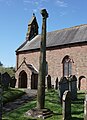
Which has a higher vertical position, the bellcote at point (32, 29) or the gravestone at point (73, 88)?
the bellcote at point (32, 29)

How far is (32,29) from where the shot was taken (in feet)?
144

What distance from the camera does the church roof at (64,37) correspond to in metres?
31.2

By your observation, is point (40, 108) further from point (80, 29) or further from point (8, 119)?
point (80, 29)

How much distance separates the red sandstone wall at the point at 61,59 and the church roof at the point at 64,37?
984 mm

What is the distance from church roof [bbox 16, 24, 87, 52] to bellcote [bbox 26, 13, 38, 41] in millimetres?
3244

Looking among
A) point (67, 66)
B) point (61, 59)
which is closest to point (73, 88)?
point (67, 66)

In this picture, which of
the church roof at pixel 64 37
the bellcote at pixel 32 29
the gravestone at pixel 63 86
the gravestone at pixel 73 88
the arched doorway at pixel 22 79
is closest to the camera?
the gravestone at pixel 63 86

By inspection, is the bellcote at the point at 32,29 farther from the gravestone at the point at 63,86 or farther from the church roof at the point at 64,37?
the gravestone at the point at 63,86

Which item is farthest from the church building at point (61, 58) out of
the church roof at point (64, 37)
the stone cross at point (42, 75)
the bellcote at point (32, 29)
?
the stone cross at point (42, 75)

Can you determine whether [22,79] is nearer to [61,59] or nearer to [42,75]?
[61,59]

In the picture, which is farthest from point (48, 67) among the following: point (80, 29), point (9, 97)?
point (9, 97)

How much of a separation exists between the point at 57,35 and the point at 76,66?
26.0 feet

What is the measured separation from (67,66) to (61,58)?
159 cm

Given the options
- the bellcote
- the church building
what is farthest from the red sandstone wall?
the bellcote
